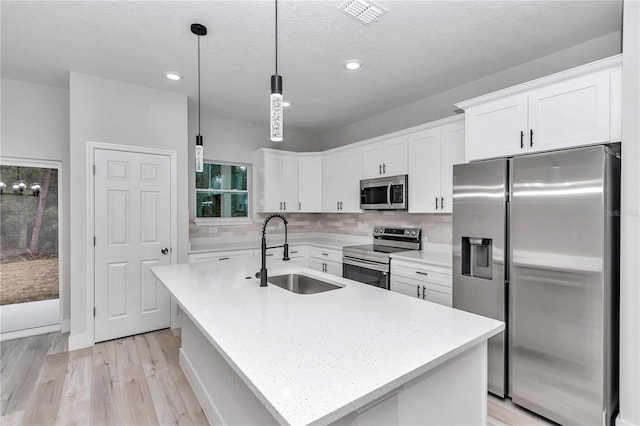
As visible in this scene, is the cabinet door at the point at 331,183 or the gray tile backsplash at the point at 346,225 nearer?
the gray tile backsplash at the point at 346,225

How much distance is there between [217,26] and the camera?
238cm

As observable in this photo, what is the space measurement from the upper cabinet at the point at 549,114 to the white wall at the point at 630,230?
62 millimetres

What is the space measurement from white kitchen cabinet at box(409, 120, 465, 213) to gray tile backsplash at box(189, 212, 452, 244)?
332 mm

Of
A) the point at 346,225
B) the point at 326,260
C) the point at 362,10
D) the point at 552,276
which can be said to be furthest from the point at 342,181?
the point at 552,276

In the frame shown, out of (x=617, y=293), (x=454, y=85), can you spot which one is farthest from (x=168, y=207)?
(x=617, y=293)

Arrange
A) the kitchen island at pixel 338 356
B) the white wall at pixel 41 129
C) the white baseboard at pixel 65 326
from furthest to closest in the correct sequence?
1. the white baseboard at pixel 65 326
2. the white wall at pixel 41 129
3. the kitchen island at pixel 338 356

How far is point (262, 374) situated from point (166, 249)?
3136 mm

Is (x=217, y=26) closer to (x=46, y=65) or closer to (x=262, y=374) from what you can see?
(x=46, y=65)

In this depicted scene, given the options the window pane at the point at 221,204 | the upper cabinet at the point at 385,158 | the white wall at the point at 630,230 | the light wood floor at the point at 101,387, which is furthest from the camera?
the window pane at the point at 221,204

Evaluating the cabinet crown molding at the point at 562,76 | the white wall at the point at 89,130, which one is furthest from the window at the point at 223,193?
the cabinet crown molding at the point at 562,76

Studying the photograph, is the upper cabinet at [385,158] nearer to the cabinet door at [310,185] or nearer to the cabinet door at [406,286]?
the cabinet door at [310,185]

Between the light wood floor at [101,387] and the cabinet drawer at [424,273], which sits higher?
the cabinet drawer at [424,273]

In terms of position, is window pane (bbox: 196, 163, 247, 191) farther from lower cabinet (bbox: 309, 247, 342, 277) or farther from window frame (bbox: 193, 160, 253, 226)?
lower cabinet (bbox: 309, 247, 342, 277)

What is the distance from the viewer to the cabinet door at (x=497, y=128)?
2.38 m
